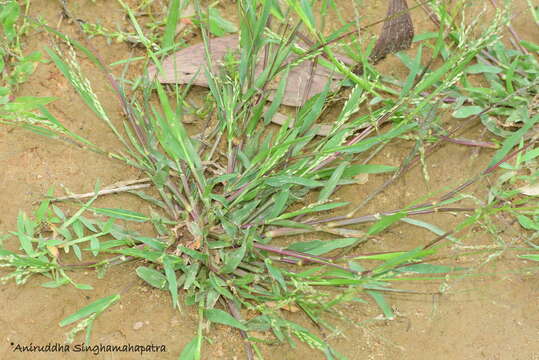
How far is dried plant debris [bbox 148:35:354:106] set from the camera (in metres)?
2.16

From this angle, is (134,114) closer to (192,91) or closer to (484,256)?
(192,91)

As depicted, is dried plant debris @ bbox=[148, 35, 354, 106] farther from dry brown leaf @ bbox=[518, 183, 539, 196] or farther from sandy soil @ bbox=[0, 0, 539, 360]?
dry brown leaf @ bbox=[518, 183, 539, 196]

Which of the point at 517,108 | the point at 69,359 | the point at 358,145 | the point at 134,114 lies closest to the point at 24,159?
the point at 134,114

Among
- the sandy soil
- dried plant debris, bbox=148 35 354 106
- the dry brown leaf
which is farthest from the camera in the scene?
dried plant debris, bbox=148 35 354 106

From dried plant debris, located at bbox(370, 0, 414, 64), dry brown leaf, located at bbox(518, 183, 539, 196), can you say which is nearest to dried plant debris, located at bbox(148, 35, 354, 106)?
dried plant debris, located at bbox(370, 0, 414, 64)

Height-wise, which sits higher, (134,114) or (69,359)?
(134,114)

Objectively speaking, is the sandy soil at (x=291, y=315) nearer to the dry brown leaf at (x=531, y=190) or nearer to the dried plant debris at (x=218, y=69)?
the dry brown leaf at (x=531, y=190)

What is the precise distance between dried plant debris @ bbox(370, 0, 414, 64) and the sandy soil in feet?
1.34

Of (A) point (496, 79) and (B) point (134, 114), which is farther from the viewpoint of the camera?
(A) point (496, 79)

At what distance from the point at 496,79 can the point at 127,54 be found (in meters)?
1.54

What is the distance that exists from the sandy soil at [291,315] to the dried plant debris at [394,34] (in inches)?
16.1

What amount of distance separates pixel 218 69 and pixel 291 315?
976 millimetres

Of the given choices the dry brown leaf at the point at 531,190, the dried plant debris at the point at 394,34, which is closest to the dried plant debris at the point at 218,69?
the dried plant debris at the point at 394,34

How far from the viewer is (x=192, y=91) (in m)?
2.21
